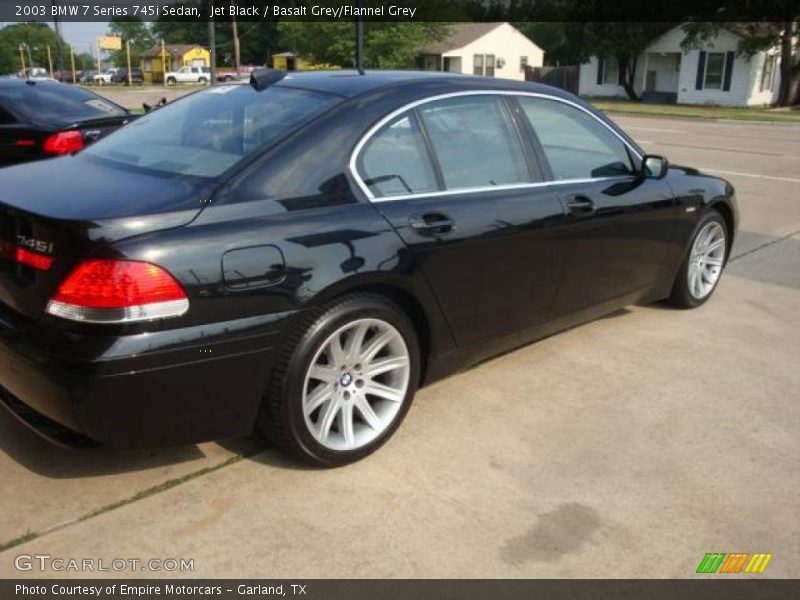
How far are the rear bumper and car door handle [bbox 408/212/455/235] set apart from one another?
0.74 metres

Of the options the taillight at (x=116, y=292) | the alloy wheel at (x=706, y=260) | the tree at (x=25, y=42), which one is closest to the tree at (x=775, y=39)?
the alloy wheel at (x=706, y=260)

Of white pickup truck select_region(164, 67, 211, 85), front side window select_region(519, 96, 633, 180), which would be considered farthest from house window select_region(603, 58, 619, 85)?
white pickup truck select_region(164, 67, 211, 85)

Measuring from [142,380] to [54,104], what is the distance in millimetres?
6223

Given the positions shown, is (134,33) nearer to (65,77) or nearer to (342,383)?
(65,77)

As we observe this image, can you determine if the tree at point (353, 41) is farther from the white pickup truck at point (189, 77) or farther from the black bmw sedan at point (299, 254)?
the black bmw sedan at point (299, 254)

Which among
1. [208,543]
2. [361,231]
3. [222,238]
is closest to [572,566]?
[208,543]

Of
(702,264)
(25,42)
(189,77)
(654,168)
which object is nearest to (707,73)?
(702,264)

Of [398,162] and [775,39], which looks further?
[775,39]

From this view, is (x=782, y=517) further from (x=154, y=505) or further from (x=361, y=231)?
(x=154, y=505)

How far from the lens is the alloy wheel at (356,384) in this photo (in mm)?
3072

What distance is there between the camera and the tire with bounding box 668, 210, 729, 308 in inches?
201

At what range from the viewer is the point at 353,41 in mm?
40781
